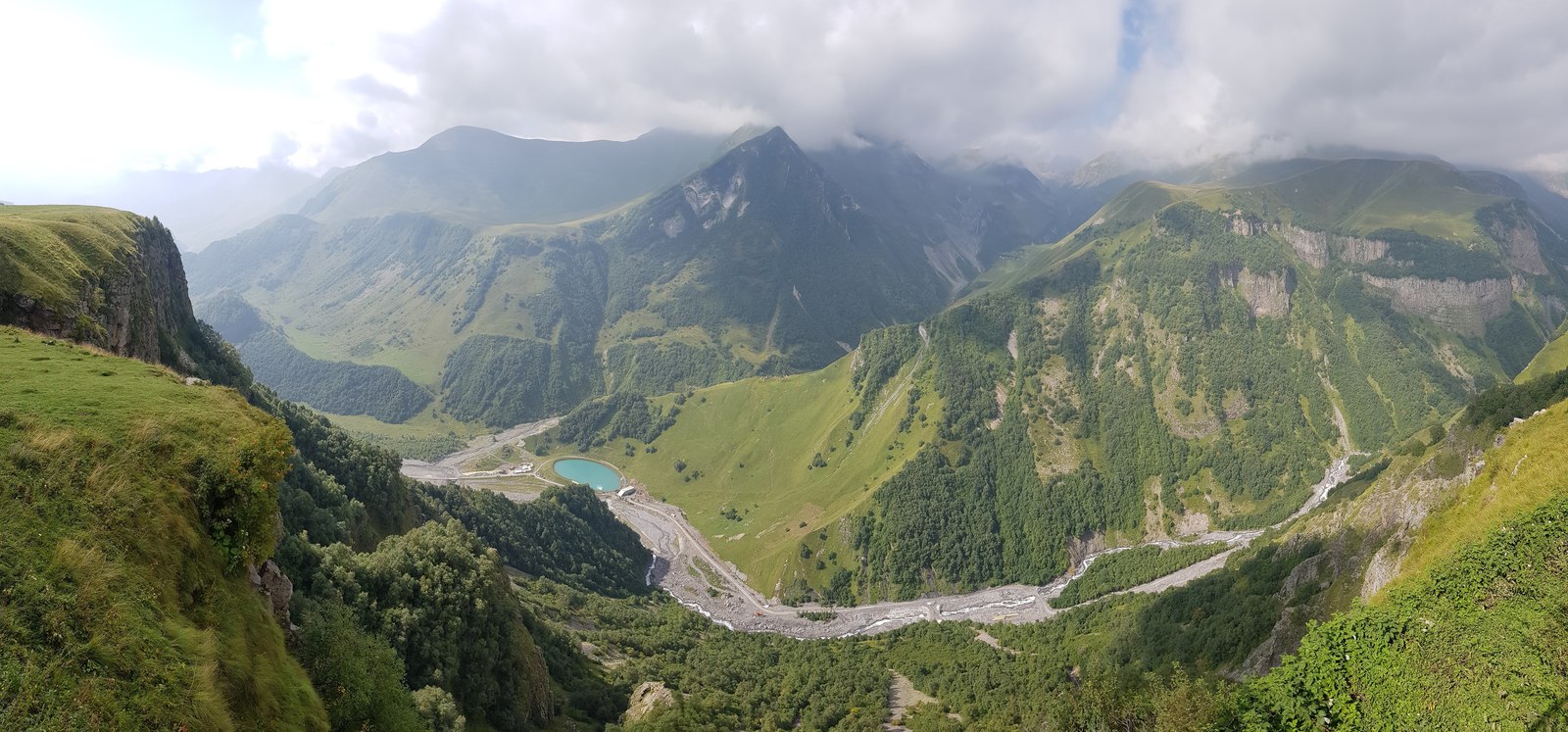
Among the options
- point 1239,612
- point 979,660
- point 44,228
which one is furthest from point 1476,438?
point 44,228

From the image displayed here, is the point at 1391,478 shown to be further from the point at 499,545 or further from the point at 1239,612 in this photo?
the point at 499,545

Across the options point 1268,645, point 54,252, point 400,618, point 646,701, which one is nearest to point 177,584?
point 400,618

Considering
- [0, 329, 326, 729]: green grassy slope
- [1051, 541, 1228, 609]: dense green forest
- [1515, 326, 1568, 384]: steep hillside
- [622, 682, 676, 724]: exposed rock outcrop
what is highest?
[0, 329, 326, 729]: green grassy slope

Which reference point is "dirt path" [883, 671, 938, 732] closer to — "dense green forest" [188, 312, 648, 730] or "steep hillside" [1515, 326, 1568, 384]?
"dense green forest" [188, 312, 648, 730]

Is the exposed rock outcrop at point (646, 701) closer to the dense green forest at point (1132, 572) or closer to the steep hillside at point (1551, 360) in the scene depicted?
the dense green forest at point (1132, 572)

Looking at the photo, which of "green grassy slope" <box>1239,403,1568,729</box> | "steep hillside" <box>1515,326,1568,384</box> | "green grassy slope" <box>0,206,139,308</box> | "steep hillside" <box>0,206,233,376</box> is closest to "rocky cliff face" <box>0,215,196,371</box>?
"steep hillside" <box>0,206,233,376</box>

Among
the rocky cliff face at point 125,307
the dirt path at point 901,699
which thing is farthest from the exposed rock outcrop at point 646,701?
the rocky cliff face at point 125,307
